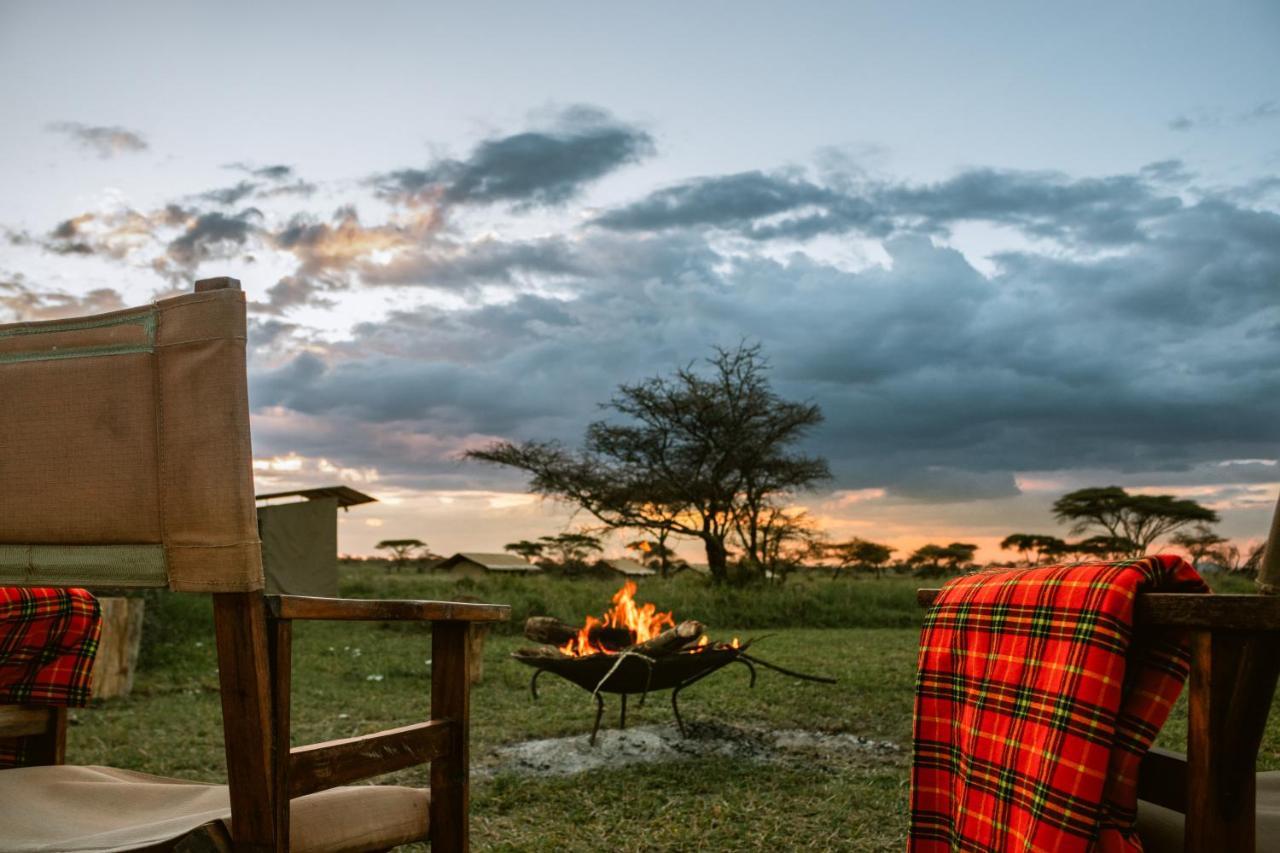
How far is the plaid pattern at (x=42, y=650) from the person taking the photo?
2129 millimetres

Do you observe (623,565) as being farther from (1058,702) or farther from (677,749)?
(1058,702)

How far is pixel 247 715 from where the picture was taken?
140 cm

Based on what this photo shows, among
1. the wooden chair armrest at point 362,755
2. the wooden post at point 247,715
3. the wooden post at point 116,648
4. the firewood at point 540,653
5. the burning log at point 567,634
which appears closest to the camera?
the wooden post at point 247,715

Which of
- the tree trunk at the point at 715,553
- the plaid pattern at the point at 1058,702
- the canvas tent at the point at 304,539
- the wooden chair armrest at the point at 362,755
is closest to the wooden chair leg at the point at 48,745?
the wooden chair armrest at the point at 362,755

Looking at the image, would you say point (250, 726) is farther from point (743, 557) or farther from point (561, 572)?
point (561, 572)

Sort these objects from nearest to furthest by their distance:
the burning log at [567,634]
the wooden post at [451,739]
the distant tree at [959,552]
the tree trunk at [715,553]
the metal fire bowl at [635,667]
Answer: the wooden post at [451,739] → the metal fire bowl at [635,667] → the burning log at [567,634] → the tree trunk at [715,553] → the distant tree at [959,552]

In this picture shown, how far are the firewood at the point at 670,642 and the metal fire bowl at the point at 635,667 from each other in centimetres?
4

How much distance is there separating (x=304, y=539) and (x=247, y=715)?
44.2 feet

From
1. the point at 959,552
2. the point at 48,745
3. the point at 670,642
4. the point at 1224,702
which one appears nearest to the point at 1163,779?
the point at 1224,702

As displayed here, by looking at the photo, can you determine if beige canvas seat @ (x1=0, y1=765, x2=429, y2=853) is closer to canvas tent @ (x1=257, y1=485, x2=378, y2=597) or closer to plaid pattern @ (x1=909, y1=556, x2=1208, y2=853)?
plaid pattern @ (x1=909, y1=556, x2=1208, y2=853)

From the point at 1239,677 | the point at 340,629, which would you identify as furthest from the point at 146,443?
the point at 340,629

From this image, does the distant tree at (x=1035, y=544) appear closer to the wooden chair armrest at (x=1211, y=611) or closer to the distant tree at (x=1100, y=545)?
the distant tree at (x=1100, y=545)

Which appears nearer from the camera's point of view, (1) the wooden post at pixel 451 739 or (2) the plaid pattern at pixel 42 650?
(1) the wooden post at pixel 451 739

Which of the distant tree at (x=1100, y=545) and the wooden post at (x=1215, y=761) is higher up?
the wooden post at (x=1215, y=761)
